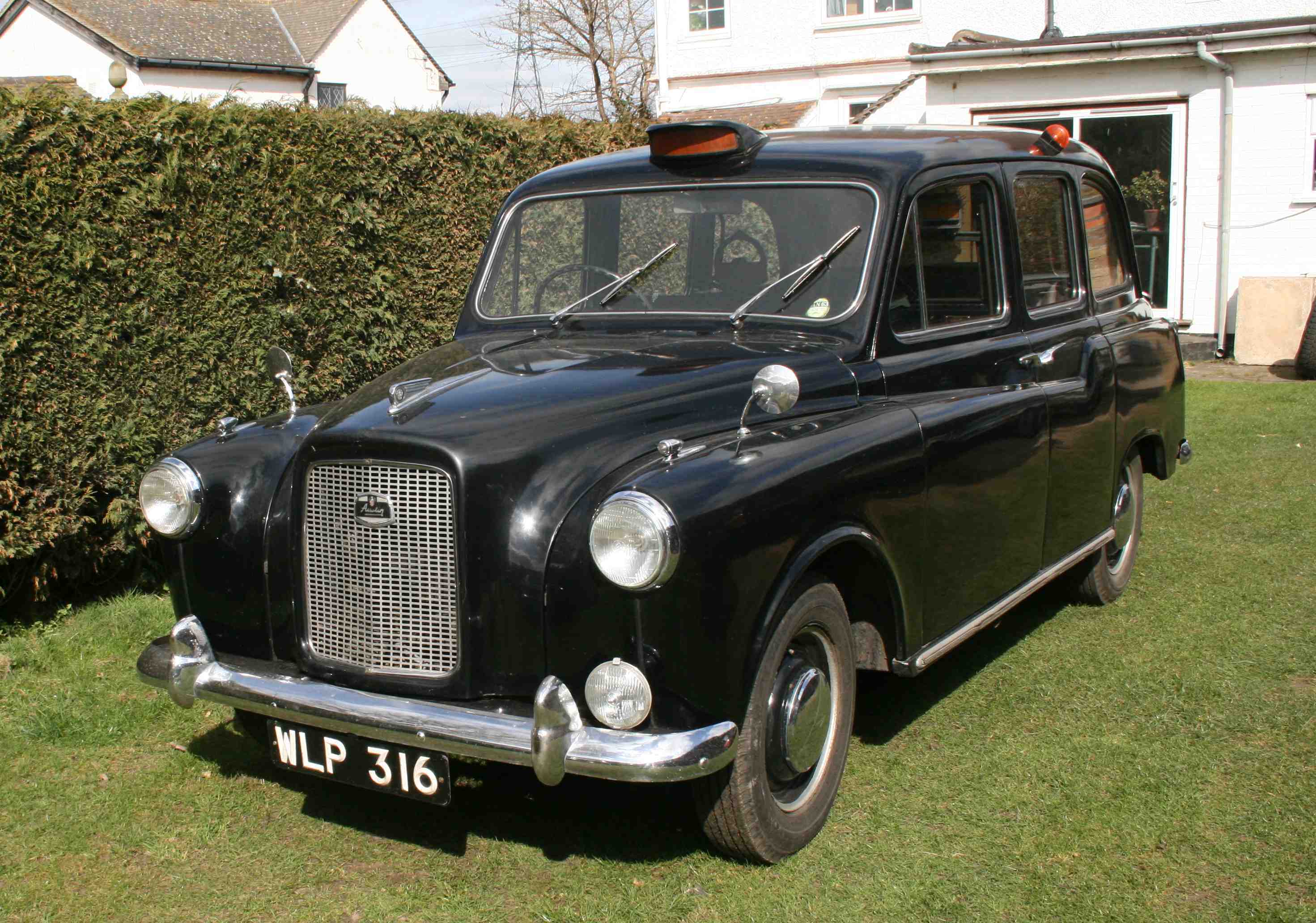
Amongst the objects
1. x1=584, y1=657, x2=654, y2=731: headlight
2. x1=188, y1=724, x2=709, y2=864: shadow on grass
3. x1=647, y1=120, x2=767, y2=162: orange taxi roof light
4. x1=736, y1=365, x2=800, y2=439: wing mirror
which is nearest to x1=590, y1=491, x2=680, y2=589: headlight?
x1=584, y1=657, x2=654, y2=731: headlight

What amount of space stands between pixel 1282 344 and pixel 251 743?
1166 cm

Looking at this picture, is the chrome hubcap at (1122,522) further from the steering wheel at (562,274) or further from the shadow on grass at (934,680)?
the steering wheel at (562,274)

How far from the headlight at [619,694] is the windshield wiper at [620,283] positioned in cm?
175

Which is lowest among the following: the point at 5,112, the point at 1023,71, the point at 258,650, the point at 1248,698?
the point at 1248,698

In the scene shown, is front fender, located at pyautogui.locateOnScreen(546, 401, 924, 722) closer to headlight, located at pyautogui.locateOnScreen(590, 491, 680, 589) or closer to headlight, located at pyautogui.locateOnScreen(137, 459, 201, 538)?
headlight, located at pyautogui.locateOnScreen(590, 491, 680, 589)

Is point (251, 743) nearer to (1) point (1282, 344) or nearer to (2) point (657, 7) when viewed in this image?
(1) point (1282, 344)

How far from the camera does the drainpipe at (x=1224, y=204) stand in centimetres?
1308

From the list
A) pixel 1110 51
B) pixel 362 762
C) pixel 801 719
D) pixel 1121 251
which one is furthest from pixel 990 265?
pixel 1110 51

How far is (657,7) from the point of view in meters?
20.4

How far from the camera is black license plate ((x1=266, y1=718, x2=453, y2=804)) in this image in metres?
3.07

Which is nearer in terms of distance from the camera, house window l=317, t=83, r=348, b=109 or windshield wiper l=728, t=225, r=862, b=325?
windshield wiper l=728, t=225, r=862, b=325

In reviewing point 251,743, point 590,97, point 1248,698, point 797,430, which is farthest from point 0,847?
point 590,97

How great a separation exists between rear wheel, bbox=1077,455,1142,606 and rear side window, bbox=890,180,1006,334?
133 cm

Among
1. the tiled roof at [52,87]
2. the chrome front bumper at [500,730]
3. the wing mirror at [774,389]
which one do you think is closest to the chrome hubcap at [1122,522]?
the wing mirror at [774,389]
